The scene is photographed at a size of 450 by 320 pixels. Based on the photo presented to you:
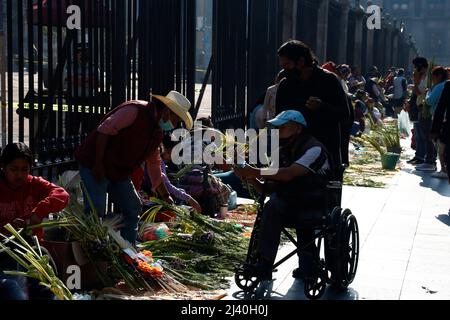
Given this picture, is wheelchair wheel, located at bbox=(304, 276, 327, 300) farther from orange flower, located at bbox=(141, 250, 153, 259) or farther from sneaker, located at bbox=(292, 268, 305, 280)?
orange flower, located at bbox=(141, 250, 153, 259)

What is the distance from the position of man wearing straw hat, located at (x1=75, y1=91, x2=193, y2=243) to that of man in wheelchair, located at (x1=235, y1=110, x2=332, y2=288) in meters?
0.87

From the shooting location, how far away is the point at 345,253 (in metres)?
6.18

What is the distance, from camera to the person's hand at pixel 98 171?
21.1 feet

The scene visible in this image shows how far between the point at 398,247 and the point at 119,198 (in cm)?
273

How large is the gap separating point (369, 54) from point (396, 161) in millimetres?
18315

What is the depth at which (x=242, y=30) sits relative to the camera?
42.4ft

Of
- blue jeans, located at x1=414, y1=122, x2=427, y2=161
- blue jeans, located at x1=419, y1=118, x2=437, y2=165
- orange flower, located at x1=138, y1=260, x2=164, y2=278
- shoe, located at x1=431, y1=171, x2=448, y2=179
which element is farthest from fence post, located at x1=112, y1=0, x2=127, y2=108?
blue jeans, located at x1=414, y1=122, x2=427, y2=161

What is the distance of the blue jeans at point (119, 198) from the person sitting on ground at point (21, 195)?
1.08 m


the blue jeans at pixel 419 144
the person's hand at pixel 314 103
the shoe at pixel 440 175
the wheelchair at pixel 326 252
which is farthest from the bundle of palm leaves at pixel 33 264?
the blue jeans at pixel 419 144

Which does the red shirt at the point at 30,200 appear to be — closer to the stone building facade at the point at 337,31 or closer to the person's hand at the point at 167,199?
the person's hand at the point at 167,199
